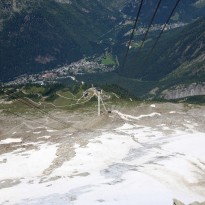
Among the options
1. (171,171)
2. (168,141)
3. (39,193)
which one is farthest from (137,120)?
(39,193)

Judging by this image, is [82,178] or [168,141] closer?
[82,178]

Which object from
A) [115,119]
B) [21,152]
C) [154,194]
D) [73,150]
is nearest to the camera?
[154,194]

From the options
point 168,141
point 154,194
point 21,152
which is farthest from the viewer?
point 168,141

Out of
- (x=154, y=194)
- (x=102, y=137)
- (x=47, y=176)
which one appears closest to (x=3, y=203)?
(x=47, y=176)

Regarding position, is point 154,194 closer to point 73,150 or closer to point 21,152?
point 73,150

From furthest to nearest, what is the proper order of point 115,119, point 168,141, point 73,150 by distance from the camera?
point 115,119 → point 168,141 → point 73,150

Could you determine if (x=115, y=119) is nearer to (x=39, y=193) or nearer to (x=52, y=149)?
(x=52, y=149)
